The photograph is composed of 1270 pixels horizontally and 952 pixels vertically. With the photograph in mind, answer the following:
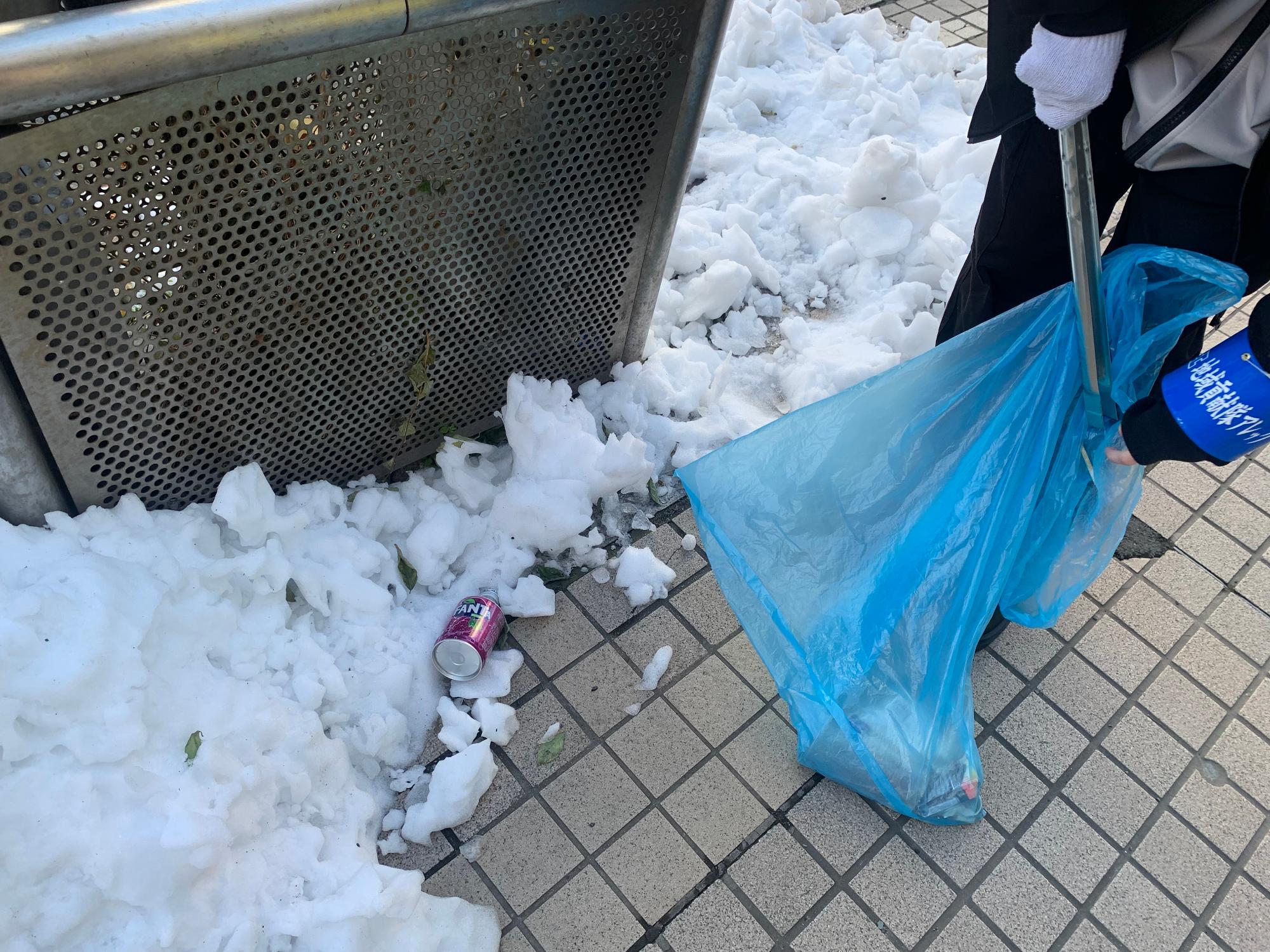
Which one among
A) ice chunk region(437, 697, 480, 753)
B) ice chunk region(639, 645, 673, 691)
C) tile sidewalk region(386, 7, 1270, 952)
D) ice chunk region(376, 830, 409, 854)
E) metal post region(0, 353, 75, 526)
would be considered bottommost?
tile sidewalk region(386, 7, 1270, 952)

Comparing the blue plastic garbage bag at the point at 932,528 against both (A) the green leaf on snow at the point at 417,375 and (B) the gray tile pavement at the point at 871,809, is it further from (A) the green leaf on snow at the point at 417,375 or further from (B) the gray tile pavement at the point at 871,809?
(A) the green leaf on snow at the point at 417,375

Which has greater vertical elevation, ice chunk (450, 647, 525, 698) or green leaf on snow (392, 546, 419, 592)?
green leaf on snow (392, 546, 419, 592)

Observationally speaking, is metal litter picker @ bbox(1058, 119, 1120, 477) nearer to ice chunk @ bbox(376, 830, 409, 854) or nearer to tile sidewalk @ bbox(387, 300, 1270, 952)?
tile sidewalk @ bbox(387, 300, 1270, 952)

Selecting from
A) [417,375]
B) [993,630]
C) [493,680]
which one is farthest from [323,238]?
[993,630]

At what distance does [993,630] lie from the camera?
8.09ft

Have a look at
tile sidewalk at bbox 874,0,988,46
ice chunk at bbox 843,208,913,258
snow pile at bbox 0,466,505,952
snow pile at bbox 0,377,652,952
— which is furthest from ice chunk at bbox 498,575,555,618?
tile sidewalk at bbox 874,0,988,46

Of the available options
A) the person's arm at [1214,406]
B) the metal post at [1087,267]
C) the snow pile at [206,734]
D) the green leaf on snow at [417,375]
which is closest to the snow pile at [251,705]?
the snow pile at [206,734]

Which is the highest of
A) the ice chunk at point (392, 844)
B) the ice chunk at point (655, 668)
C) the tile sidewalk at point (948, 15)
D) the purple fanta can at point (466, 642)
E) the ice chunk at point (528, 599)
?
the tile sidewalk at point (948, 15)

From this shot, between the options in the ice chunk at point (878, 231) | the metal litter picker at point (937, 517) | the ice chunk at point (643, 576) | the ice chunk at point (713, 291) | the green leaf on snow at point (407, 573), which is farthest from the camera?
the ice chunk at point (878, 231)

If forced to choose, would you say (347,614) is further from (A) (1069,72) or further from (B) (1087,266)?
(A) (1069,72)

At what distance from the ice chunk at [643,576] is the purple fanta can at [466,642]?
374mm

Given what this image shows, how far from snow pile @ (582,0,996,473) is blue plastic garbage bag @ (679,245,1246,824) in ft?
1.90

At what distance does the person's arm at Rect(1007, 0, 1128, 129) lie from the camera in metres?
1.66

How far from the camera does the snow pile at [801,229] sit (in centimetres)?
294
